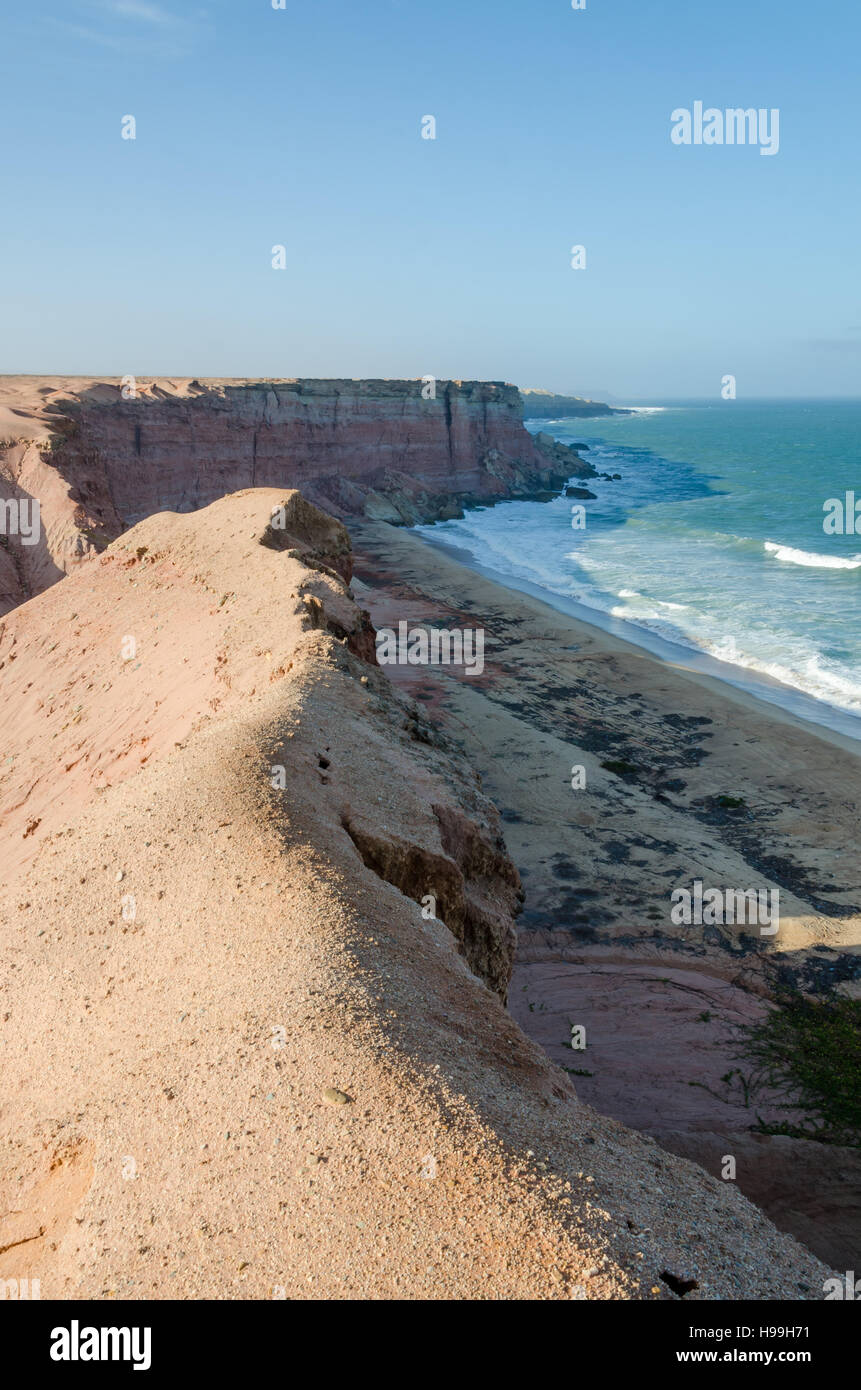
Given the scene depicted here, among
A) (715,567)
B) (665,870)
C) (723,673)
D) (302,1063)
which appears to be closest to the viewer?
(302,1063)

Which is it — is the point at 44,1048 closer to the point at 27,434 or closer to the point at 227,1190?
the point at 227,1190

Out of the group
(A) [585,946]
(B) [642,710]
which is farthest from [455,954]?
(B) [642,710]

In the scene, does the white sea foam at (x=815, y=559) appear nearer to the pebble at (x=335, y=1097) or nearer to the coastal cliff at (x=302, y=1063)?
the coastal cliff at (x=302, y=1063)
